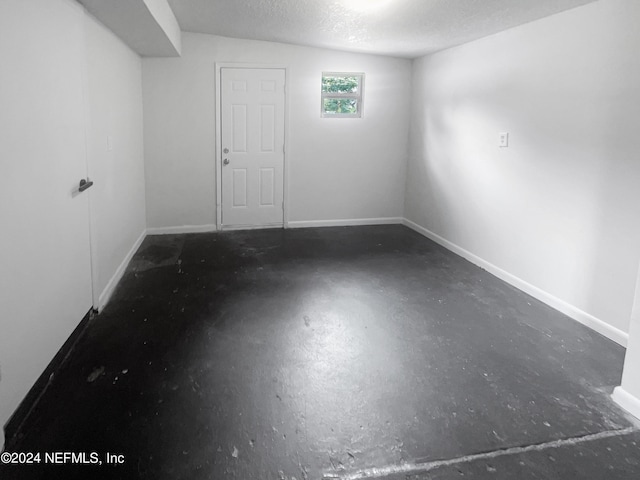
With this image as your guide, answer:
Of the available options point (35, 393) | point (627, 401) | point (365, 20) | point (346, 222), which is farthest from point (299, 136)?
point (627, 401)

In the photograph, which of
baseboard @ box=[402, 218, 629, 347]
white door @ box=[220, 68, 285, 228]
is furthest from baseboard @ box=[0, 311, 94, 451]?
baseboard @ box=[402, 218, 629, 347]

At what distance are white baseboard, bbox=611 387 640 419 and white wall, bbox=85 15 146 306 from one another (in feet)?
10.4

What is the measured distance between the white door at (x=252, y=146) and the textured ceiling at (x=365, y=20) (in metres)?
0.51

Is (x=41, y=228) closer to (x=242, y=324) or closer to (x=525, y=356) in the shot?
(x=242, y=324)

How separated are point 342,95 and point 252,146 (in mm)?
1324

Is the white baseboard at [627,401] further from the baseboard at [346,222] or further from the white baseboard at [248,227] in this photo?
the white baseboard at [248,227]

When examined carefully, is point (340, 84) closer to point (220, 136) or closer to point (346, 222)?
point (220, 136)

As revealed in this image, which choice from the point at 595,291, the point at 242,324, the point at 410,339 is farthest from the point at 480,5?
the point at 242,324

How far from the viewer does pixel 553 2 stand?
3.05 metres

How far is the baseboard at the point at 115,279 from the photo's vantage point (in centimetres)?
325

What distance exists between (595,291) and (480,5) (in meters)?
2.17

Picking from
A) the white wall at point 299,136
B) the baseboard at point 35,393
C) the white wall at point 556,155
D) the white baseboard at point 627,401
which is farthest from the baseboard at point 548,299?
the baseboard at point 35,393

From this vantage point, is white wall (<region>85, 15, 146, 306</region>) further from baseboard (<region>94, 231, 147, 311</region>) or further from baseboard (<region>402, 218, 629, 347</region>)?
baseboard (<region>402, 218, 629, 347</region>)

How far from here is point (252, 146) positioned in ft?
18.2
